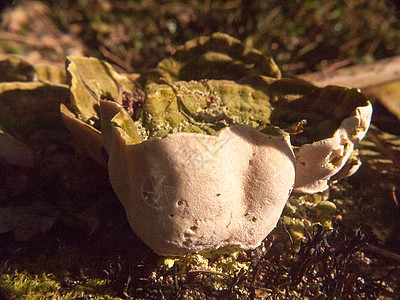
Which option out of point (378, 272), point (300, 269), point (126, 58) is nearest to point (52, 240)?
point (300, 269)

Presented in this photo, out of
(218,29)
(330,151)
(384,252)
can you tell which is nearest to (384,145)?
(384,252)

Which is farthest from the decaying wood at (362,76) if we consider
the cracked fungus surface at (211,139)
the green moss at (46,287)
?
the green moss at (46,287)

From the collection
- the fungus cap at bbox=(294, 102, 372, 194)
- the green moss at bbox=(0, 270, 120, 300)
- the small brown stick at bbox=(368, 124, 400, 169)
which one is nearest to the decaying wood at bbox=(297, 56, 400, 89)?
the small brown stick at bbox=(368, 124, 400, 169)

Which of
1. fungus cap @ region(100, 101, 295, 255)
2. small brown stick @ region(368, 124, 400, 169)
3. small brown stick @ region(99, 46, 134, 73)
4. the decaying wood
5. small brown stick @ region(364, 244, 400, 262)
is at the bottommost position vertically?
small brown stick @ region(364, 244, 400, 262)

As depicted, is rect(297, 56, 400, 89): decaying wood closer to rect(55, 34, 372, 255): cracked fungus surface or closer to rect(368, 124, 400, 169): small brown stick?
rect(368, 124, 400, 169): small brown stick

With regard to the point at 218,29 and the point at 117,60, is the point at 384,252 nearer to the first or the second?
the point at 218,29

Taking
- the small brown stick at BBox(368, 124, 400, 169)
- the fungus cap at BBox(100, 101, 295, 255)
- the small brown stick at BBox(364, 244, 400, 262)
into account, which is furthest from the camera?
the small brown stick at BBox(368, 124, 400, 169)

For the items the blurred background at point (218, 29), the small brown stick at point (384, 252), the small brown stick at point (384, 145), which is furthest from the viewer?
the blurred background at point (218, 29)

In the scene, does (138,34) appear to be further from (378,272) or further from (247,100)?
(378,272)

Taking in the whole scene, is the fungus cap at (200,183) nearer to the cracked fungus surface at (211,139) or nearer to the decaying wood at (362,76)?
the cracked fungus surface at (211,139)
